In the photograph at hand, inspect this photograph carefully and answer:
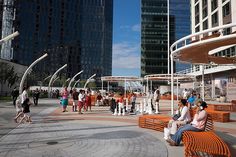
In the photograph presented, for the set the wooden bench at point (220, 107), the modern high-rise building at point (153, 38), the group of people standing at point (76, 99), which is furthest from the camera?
the modern high-rise building at point (153, 38)

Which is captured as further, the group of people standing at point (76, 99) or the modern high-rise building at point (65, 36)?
the modern high-rise building at point (65, 36)

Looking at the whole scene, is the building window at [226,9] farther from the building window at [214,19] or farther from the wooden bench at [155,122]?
the wooden bench at [155,122]

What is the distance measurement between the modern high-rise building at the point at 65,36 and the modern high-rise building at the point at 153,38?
163ft

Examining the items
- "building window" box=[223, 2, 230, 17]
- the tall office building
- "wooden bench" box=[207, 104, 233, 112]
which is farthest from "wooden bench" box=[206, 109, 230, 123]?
"building window" box=[223, 2, 230, 17]

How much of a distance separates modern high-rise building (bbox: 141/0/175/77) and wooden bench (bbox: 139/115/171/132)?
86796mm

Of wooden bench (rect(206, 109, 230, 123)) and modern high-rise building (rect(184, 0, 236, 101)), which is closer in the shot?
wooden bench (rect(206, 109, 230, 123))

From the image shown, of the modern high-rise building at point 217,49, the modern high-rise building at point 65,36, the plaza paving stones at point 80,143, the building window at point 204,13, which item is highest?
the modern high-rise building at point 65,36

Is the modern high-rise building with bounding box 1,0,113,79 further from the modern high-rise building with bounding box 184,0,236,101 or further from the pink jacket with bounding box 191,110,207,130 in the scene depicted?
the pink jacket with bounding box 191,110,207,130

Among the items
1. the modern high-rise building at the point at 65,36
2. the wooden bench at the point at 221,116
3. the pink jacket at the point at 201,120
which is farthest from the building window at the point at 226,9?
the modern high-rise building at the point at 65,36

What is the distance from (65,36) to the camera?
143750mm

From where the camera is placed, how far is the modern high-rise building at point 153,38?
99.4m

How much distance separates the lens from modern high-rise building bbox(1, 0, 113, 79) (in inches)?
5281

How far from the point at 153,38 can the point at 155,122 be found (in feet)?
301

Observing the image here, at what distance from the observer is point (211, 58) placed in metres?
15.9
